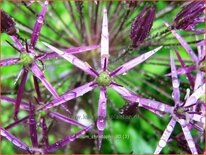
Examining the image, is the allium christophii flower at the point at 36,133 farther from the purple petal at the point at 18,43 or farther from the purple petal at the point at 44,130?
the purple petal at the point at 18,43

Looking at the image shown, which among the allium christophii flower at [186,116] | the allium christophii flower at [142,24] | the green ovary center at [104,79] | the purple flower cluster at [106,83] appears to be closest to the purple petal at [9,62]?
the purple flower cluster at [106,83]

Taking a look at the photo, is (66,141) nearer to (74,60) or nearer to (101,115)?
(101,115)

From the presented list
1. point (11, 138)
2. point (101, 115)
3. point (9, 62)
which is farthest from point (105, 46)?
point (11, 138)

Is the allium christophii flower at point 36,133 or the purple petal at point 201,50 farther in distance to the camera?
the purple petal at point 201,50

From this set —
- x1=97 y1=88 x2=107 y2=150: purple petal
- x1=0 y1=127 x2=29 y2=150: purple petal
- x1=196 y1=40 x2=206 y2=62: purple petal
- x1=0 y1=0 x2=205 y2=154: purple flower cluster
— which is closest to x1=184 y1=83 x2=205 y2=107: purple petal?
x1=0 y1=0 x2=205 y2=154: purple flower cluster

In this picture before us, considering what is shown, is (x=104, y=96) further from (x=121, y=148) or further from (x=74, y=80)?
(x=121, y=148)

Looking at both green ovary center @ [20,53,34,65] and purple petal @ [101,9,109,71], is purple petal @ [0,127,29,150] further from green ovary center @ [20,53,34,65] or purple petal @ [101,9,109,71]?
purple petal @ [101,9,109,71]
